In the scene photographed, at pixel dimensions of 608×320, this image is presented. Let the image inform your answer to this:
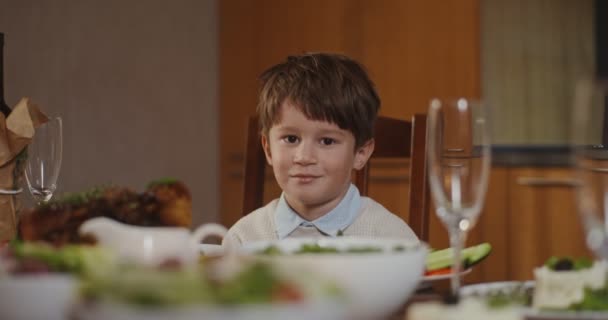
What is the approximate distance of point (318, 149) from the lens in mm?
1823

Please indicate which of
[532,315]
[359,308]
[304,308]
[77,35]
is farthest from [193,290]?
[77,35]

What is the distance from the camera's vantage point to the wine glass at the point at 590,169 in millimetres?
700

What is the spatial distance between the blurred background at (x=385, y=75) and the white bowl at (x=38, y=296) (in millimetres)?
Answer: 2798

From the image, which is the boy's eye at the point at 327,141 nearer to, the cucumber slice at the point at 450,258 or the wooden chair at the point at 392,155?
the wooden chair at the point at 392,155

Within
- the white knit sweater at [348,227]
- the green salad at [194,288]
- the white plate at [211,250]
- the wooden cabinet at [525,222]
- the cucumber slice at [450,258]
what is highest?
the green salad at [194,288]

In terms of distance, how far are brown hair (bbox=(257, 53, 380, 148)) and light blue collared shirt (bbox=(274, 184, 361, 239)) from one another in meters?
0.14

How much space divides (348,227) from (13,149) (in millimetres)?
756

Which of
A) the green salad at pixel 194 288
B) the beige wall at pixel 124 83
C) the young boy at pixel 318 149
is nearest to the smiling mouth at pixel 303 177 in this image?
the young boy at pixel 318 149

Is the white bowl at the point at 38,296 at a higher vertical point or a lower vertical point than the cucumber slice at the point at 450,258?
higher

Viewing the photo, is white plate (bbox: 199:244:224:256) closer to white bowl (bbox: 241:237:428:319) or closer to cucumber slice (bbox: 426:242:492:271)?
cucumber slice (bbox: 426:242:492:271)

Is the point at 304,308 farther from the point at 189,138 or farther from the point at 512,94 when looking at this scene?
the point at 189,138

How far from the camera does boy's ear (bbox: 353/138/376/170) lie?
1937 mm

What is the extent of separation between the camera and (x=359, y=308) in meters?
0.76

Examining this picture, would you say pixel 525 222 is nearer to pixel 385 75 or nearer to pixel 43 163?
pixel 385 75
